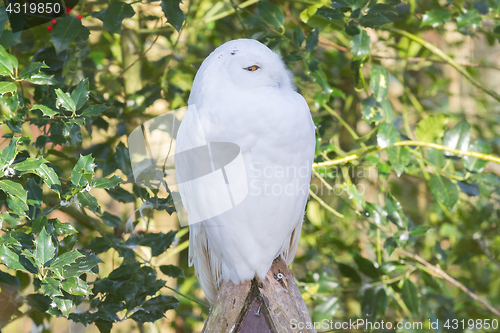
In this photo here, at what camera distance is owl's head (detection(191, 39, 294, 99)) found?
39.4 inches

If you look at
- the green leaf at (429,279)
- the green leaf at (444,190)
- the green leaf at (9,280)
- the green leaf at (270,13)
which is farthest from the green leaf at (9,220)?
the green leaf at (429,279)

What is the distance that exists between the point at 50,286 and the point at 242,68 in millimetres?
688

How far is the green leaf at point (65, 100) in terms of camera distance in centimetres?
104

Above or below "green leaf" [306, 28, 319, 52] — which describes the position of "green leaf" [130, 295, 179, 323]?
below

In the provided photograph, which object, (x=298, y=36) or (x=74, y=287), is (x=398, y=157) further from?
(x=74, y=287)

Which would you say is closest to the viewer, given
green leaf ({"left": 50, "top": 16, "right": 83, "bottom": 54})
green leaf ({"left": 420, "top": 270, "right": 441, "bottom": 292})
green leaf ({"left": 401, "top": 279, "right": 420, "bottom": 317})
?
green leaf ({"left": 50, "top": 16, "right": 83, "bottom": 54})

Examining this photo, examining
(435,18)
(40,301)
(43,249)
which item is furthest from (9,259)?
(435,18)

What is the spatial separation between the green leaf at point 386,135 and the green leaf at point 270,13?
563 mm

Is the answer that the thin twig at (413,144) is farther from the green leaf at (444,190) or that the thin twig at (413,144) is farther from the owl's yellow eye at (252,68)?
the owl's yellow eye at (252,68)

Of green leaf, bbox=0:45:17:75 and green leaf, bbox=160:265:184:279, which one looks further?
green leaf, bbox=160:265:184:279

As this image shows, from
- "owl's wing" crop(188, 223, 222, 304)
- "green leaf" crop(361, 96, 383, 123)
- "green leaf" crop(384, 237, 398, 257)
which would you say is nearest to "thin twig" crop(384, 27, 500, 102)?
"green leaf" crop(361, 96, 383, 123)

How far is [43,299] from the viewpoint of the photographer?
4.01 ft

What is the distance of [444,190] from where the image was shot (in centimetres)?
157

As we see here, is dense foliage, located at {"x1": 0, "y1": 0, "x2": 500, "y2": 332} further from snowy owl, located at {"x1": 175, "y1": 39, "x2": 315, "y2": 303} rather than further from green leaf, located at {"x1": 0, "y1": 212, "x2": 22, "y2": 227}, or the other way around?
snowy owl, located at {"x1": 175, "y1": 39, "x2": 315, "y2": 303}
